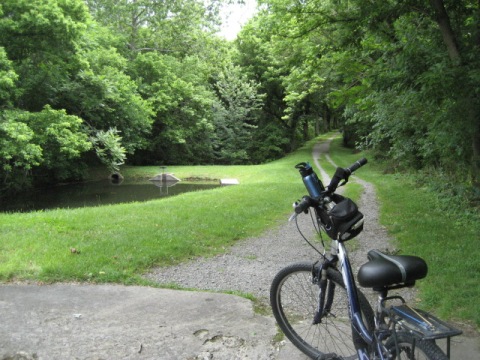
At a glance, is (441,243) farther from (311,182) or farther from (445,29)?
(311,182)

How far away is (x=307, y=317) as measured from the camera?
3.46 m

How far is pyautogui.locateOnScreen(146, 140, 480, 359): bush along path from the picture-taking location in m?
4.62

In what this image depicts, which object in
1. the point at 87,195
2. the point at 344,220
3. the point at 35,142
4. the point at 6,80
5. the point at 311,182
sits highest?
the point at 6,80

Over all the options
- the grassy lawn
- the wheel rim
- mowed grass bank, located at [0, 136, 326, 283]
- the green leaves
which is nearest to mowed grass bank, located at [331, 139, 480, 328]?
the grassy lawn

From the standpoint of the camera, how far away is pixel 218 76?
37375mm

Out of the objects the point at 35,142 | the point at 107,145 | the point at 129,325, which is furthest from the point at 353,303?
the point at 107,145

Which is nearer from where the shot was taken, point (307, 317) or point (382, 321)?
point (382, 321)

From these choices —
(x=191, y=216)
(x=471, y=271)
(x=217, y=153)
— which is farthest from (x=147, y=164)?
(x=471, y=271)

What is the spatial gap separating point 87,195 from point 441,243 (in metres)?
19.2

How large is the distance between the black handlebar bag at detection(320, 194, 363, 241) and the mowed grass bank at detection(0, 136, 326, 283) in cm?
325

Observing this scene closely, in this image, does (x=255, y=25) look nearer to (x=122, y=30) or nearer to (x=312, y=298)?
(x=312, y=298)

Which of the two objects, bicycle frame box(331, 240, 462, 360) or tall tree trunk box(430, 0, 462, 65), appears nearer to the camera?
bicycle frame box(331, 240, 462, 360)

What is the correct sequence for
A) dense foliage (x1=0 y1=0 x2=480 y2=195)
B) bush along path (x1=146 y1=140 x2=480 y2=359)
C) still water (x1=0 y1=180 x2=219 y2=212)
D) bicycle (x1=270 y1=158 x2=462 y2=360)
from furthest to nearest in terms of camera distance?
still water (x1=0 y1=180 x2=219 y2=212) < dense foliage (x1=0 y1=0 x2=480 y2=195) < bush along path (x1=146 y1=140 x2=480 y2=359) < bicycle (x1=270 y1=158 x2=462 y2=360)

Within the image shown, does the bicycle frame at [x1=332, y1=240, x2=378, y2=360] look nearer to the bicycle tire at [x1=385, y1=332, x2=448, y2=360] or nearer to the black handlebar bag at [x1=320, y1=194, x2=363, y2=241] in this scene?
the black handlebar bag at [x1=320, y1=194, x2=363, y2=241]
